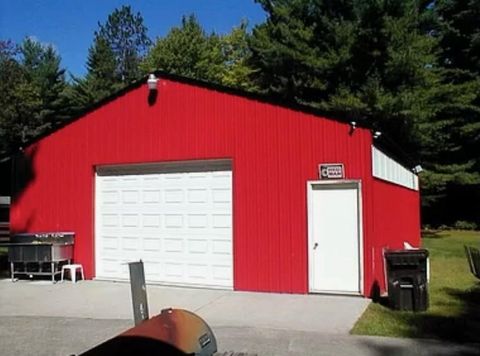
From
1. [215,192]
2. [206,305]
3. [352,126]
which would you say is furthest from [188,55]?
[206,305]

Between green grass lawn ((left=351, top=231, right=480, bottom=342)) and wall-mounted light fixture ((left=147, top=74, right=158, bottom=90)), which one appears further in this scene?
wall-mounted light fixture ((left=147, top=74, right=158, bottom=90))

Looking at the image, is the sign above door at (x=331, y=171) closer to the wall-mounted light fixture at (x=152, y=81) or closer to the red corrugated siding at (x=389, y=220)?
the red corrugated siding at (x=389, y=220)

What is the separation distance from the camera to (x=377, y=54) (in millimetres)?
31469

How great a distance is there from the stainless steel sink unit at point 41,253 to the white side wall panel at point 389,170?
25.4ft

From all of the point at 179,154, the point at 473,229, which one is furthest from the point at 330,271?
the point at 473,229

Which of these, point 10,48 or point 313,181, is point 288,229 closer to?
point 313,181

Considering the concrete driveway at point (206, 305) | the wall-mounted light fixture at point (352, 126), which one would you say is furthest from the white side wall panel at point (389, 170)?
the concrete driveway at point (206, 305)

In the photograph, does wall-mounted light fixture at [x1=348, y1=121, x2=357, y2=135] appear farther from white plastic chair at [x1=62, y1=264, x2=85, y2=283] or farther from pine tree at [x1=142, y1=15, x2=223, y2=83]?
pine tree at [x1=142, y1=15, x2=223, y2=83]


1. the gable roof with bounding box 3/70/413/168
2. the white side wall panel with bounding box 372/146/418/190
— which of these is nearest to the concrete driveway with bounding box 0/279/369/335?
the white side wall panel with bounding box 372/146/418/190

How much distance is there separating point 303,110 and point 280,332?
5548mm

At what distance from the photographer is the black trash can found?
10.4 metres

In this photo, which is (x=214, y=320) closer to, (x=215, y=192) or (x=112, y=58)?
(x=215, y=192)

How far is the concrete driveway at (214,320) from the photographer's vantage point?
25.5 feet

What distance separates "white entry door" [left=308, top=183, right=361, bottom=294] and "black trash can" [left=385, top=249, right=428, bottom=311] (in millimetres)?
1463
